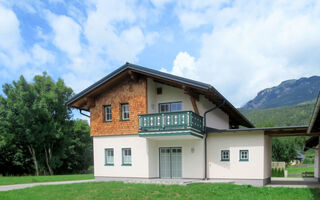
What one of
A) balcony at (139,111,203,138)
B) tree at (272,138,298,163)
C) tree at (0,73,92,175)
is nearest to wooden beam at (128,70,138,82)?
balcony at (139,111,203,138)

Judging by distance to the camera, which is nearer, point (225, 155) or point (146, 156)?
point (225, 155)

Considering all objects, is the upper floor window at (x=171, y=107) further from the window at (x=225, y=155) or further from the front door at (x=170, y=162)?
the window at (x=225, y=155)

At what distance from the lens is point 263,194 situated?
11969mm

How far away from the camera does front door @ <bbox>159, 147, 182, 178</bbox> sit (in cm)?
1756

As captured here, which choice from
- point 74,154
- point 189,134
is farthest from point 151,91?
point 74,154

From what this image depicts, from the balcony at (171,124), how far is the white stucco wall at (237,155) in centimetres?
123

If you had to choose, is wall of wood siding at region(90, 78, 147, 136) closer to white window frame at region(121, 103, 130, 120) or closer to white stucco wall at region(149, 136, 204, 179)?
white window frame at region(121, 103, 130, 120)

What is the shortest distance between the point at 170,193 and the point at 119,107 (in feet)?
24.4

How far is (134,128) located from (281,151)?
119 ft

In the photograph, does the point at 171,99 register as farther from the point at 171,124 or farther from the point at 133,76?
the point at 133,76

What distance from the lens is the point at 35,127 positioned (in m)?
30.2

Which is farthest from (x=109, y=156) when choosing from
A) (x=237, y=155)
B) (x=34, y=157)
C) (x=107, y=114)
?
(x=34, y=157)

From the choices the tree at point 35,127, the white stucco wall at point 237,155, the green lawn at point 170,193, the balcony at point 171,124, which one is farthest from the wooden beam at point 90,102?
the tree at point 35,127

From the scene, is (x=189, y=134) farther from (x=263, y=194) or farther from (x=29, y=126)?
(x=29, y=126)
